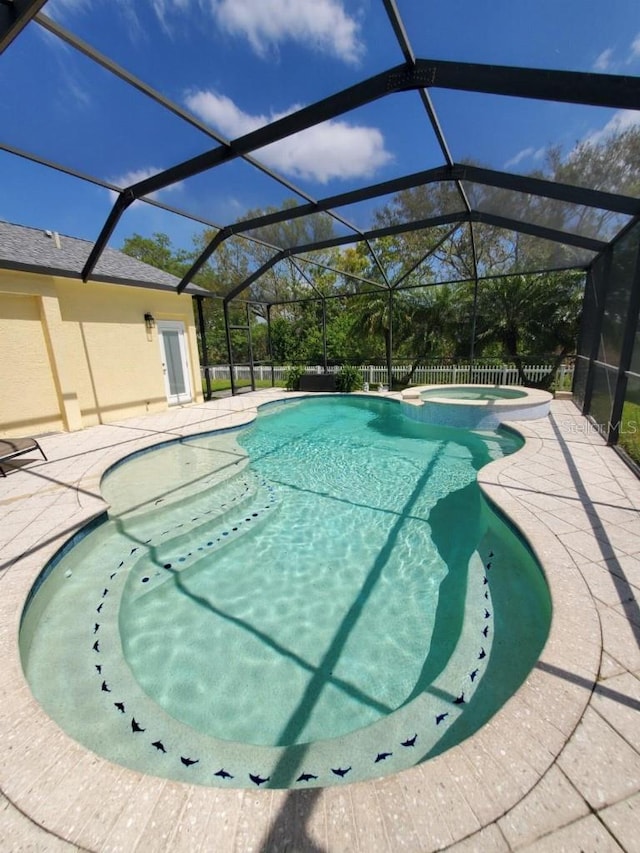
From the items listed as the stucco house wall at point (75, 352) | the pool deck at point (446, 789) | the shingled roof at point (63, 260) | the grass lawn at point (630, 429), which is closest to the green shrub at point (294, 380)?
the shingled roof at point (63, 260)

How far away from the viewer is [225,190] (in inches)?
246

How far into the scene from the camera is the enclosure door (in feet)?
31.8

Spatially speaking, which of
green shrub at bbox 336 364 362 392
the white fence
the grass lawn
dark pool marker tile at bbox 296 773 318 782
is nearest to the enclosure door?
the white fence

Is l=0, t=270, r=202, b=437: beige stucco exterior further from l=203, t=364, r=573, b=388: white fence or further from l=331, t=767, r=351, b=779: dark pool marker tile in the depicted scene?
l=331, t=767, r=351, b=779: dark pool marker tile

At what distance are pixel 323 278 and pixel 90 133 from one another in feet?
62.0

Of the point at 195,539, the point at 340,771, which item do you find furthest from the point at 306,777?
the point at 195,539

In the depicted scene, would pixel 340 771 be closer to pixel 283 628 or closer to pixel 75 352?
pixel 283 628

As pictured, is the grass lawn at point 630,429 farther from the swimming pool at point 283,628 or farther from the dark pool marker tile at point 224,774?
the dark pool marker tile at point 224,774

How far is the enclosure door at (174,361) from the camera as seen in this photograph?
31.8ft

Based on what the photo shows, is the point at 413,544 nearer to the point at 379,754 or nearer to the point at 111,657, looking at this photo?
the point at 379,754

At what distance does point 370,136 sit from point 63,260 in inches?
256

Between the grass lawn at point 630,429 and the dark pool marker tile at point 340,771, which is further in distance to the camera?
the grass lawn at point 630,429

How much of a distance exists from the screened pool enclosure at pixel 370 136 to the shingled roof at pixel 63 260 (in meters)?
0.60

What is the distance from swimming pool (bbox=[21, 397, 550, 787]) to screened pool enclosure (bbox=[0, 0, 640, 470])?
366 centimetres
